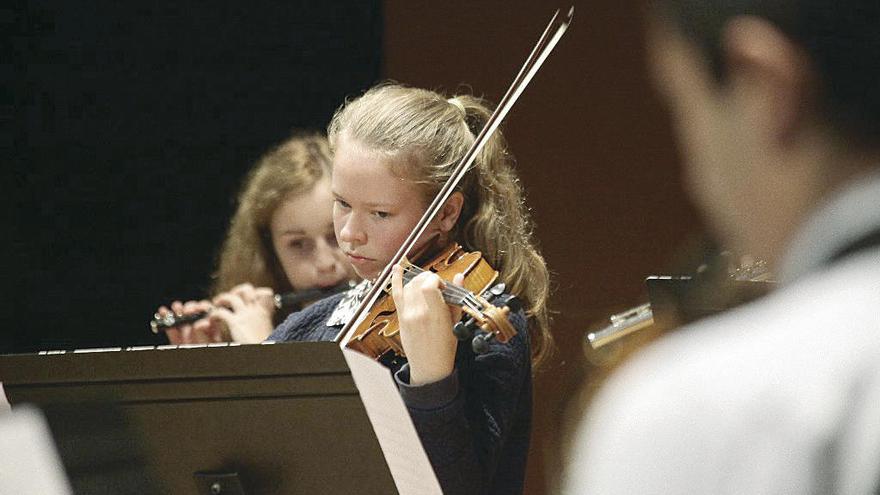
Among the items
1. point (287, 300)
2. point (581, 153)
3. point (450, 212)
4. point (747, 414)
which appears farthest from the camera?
point (581, 153)

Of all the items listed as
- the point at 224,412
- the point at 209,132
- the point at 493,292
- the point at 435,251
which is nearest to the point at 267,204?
the point at 209,132

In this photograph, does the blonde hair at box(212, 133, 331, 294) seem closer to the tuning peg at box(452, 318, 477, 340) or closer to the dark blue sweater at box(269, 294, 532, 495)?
the dark blue sweater at box(269, 294, 532, 495)

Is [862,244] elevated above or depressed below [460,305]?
below

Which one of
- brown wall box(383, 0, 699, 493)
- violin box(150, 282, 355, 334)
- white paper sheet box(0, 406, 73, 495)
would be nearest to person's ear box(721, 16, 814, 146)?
white paper sheet box(0, 406, 73, 495)

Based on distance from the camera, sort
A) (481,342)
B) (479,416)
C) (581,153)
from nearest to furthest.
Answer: (481,342) < (479,416) < (581,153)

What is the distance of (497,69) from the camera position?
2227 millimetres

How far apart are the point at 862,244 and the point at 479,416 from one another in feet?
2.59

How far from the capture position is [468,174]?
1278 mm

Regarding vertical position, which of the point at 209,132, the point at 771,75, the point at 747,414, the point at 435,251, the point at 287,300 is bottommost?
the point at 747,414

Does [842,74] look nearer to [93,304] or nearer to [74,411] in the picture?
→ [74,411]

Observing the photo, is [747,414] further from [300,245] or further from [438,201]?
[300,245]

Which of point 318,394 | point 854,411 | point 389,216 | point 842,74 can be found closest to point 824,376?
point 854,411

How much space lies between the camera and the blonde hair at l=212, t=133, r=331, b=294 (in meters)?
1.85

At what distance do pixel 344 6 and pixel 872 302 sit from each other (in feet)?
6.77
